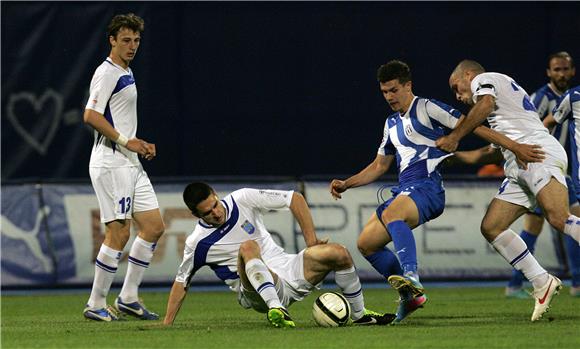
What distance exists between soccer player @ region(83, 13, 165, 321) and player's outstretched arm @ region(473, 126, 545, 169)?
2.49 metres

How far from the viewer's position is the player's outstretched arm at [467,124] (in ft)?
27.9

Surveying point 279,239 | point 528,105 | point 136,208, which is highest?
point 528,105

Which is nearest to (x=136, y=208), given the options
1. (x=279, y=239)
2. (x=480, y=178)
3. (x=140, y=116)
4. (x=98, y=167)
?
(x=98, y=167)

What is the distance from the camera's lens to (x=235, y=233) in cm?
873

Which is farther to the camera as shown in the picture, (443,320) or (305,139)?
(305,139)

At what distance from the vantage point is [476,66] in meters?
9.12

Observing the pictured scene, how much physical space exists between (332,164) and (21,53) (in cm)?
391

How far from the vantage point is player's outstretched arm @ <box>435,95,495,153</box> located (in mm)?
8500

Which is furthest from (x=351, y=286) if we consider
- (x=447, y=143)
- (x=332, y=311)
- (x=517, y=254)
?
(x=517, y=254)

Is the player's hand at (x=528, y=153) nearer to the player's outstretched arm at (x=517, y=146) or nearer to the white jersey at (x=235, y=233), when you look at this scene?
the player's outstretched arm at (x=517, y=146)

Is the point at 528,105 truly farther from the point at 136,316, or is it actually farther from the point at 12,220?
the point at 12,220

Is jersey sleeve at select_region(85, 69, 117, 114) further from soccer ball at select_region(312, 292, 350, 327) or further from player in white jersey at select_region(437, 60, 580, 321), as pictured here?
player in white jersey at select_region(437, 60, 580, 321)

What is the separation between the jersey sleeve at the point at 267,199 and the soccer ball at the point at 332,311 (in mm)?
674

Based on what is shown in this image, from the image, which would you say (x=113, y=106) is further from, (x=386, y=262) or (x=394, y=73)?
(x=386, y=262)
